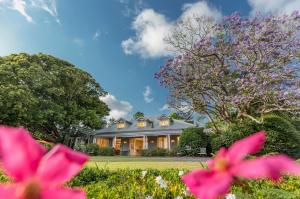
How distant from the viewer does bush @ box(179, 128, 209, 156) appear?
25.4 m

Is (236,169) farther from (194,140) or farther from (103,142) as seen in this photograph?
(103,142)

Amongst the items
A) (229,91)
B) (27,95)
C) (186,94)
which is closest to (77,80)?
(27,95)

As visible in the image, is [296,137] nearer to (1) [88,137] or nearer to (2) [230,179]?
(2) [230,179]

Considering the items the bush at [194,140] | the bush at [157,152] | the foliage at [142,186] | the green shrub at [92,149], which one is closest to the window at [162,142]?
the bush at [157,152]

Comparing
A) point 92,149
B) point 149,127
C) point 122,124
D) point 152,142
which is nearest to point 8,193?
point 92,149

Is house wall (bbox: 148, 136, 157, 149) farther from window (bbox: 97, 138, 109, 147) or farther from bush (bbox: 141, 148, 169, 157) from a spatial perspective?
bush (bbox: 141, 148, 169, 157)

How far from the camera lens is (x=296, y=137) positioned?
20.5 meters

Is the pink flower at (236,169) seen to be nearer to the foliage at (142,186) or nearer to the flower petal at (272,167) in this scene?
the flower petal at (272,167)

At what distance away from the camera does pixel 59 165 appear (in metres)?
0.33

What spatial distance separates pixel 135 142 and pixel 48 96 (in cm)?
1398

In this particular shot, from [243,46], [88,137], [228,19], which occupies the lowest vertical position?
[88,137]

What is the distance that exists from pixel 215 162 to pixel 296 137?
22.2 m

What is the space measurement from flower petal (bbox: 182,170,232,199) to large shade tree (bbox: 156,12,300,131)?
19.1 metres

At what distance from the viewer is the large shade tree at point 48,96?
1050 inches
